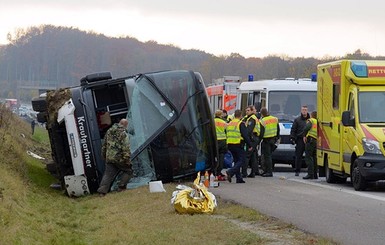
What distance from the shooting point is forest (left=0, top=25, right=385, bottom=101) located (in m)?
90.9

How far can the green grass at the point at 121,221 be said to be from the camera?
11.6m

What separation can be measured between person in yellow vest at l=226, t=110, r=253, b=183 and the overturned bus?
1.66m

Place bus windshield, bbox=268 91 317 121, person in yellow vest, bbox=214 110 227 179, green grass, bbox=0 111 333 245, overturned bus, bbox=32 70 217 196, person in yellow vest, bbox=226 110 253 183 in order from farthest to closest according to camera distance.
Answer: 1. bus windshield, bbox=268 91 317 121
2. person in yellow vest, bbox=214 110 227 179
3. person in yellow vest, bbox=226 110 253 183
4. overturned bus, bbox=32 70 217 196
5. green grass, bbox=0 111 333 245

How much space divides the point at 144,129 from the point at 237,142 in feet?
9.84

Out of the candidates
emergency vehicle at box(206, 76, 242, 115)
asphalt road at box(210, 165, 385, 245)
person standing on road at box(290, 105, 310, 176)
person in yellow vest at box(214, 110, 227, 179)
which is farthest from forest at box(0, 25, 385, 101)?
asphalt road at box(210, 165, 385, 245)

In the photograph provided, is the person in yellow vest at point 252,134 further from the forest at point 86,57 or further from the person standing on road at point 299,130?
the forest at point 86,57

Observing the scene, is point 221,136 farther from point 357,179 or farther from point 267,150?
point 357,179

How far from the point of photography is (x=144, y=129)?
19.6 m

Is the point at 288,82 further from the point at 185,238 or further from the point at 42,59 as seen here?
the point at 42,59

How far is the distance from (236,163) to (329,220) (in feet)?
27.0

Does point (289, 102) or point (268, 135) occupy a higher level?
point (289, 102)

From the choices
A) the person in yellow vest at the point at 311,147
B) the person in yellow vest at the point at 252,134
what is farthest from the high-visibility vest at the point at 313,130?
the person in yellow vest at the point at 252,134

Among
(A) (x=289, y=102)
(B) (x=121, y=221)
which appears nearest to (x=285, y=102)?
(A) (x=289, y=102)

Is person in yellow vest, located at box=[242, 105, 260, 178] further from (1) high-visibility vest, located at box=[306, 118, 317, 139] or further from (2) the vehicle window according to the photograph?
(2) the vehicle window
